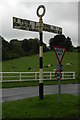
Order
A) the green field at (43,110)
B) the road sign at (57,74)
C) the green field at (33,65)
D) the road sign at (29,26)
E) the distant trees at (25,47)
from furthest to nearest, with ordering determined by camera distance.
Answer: the distant trees at (25,47)
the green field at (33,65)
the road sign at (29,26)
the road sign at (57,74)
the green field at (43,110)

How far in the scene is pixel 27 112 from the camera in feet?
24.9

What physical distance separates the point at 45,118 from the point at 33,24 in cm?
415

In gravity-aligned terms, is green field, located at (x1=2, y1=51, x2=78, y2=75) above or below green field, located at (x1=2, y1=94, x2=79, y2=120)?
above

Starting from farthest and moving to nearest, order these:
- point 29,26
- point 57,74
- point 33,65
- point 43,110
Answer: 1. point 33,65
2. point 29,26
3. point 57,74
4. point 43,110

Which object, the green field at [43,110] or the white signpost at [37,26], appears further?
the white signpost at [37,26]

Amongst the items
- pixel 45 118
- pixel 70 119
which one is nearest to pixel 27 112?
pixel 45 118

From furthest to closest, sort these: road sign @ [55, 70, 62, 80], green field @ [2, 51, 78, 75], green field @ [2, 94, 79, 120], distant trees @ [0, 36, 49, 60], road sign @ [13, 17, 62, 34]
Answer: distant trees @ [0, 36, 49, 60] < green field @ [2, 51, 78, 75] < road sign @ [13, 17, 62, 34] < road sign @ [55, 70, 62, 80] < green field @ [2, 94, 79, 120]

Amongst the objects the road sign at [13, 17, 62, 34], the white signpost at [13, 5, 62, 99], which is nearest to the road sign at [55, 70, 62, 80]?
the white signpost at [13, 5, 62, 99]

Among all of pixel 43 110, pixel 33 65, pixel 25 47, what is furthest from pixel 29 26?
pixel 25 47

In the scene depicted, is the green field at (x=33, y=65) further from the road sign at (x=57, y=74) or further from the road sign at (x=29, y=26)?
the road sign at (x=57, y=74)

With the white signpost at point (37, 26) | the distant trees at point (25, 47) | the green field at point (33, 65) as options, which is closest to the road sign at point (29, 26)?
the white signpost at point (37, 26)

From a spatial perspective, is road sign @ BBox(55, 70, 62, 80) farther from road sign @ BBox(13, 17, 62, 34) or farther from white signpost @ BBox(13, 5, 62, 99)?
road sign @ BBox(13, 17, 62, 34)

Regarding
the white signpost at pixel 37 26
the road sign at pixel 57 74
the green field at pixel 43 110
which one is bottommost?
the green field at pixel 43 110

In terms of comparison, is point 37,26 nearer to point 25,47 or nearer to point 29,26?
point 29,26
